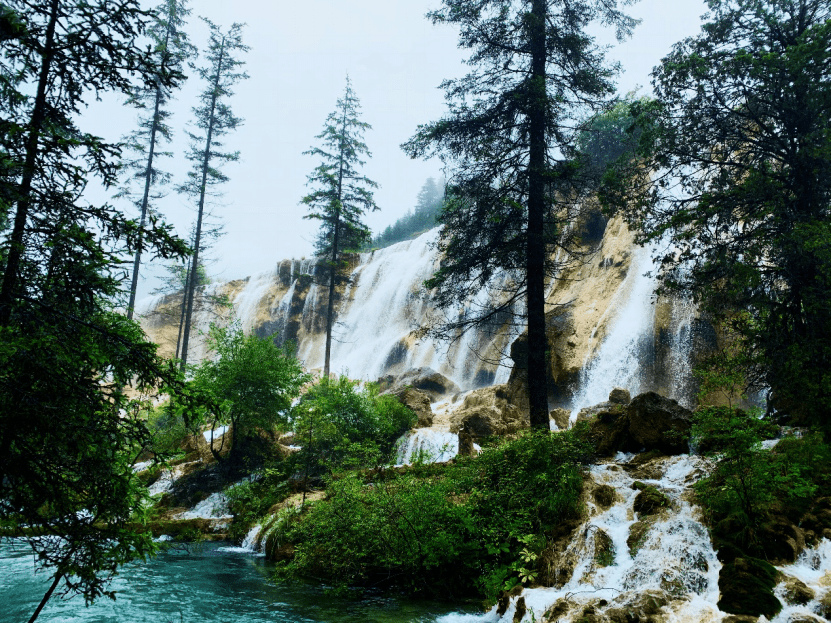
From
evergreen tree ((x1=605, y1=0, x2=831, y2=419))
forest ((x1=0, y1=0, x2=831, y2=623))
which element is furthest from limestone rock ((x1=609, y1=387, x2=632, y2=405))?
evergreen tree ((x1=605, y1=0, x2=831, y2=419))

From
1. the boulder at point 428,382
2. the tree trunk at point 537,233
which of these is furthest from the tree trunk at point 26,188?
the boulder at point 428,382

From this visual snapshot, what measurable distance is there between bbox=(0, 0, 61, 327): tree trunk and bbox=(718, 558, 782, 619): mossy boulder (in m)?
7.53

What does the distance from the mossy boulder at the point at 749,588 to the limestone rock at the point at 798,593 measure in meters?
0.13

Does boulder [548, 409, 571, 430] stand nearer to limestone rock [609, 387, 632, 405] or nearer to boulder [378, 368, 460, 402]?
limestone rock [609, 387, 632, 405]

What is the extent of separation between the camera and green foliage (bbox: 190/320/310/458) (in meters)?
17.5

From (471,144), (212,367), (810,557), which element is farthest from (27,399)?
(212,367)

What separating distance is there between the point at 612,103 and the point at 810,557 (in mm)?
10055

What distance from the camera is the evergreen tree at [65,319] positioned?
4.17 m

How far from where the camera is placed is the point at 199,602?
841 cm

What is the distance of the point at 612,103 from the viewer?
12.1 meters

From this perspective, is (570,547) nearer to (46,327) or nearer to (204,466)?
(46,327)

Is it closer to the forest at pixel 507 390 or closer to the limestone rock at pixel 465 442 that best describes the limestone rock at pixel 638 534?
the forest at pixel 507 390

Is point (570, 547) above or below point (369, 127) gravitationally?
below

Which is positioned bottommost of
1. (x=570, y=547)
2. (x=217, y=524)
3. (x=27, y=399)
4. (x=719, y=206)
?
(x=217, y=524)
